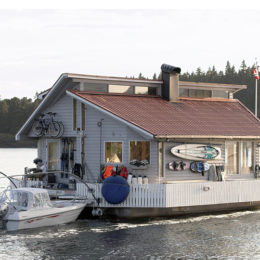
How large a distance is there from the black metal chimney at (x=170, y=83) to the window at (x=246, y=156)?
5.32 m

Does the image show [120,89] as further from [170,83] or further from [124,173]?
[124,173]

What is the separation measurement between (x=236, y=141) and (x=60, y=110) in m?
10.7

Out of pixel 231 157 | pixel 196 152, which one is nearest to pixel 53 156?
pixel 196 152

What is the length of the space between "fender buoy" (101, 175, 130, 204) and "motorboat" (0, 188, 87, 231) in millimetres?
1811

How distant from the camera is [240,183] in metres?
33.6

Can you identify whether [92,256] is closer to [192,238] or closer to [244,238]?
[192,238]

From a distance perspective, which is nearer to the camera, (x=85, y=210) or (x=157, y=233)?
(x=157, y=233)

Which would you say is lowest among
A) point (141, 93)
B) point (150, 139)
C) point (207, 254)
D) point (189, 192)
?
point (207, 254)

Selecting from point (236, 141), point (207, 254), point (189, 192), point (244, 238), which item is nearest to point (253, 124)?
point (236, 141)

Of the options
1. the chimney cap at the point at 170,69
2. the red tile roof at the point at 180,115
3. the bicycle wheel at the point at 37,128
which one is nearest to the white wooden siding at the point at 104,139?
the red tile roof at the point at 180,115

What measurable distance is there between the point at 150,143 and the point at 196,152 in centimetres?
293

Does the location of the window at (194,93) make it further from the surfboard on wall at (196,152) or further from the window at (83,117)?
the window at (83,117)

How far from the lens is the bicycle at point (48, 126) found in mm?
36031

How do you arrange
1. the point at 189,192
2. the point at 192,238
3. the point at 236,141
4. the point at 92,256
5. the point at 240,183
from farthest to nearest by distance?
the point at 236,141, the point at 240,183, the point at 189,192, the point at 192,238, the point at 92,256
